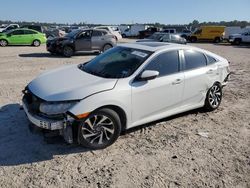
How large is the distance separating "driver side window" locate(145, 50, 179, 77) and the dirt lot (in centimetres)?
108

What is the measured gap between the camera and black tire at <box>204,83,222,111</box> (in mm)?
6176

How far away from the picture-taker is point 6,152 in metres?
4.31

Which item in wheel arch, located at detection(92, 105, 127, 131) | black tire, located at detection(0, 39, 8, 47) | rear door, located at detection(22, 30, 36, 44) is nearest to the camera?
wheel arch, located at detection(92, 105, 127, 131)

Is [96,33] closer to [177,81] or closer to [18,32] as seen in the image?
[18,32]

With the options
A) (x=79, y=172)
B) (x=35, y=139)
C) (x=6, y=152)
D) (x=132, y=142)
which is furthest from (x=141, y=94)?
(x=6, y=152)

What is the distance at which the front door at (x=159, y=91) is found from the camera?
4730mm

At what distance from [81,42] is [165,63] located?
1163 cm

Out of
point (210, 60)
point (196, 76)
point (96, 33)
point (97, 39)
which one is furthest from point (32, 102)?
point (96, 33)

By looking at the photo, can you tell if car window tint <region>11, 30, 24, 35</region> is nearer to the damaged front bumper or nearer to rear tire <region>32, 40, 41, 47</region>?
rear tire <region>32, 40, 41, 47</region>

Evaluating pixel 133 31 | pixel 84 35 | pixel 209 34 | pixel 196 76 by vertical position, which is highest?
pixel 84 35

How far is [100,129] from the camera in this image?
4.41 meters

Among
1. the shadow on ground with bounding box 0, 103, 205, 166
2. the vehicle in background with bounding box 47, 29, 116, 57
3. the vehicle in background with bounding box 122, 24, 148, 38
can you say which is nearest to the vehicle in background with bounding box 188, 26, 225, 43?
the vehicle in background with bounding box 122, 24, 148, 38

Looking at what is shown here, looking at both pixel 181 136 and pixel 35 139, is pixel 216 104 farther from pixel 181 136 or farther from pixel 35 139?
pixel 35 139

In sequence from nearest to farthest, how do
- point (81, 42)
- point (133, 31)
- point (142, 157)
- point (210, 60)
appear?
point (142, 157) → point (210, 60) → point (81, 42) → point (133, 31)
